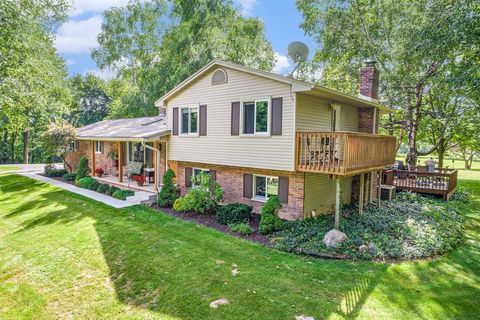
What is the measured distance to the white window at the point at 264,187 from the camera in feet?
35.7

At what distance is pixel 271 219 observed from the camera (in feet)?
31.1

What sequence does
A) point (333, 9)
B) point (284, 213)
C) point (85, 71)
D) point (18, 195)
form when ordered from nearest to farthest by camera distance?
point (284, 213), point (18, 195), point (333, 9), point (85, 71)

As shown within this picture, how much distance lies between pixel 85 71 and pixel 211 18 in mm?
34028

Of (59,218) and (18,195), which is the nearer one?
(59,218)

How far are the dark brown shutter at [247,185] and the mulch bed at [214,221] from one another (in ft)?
2.82

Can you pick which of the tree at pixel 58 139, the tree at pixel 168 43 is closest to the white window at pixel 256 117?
the tree at pixel 58 139

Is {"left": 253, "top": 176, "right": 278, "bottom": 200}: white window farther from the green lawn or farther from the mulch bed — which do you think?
the green lawn

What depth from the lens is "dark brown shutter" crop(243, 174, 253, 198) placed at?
1142cm

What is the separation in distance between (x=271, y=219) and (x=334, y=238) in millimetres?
2103

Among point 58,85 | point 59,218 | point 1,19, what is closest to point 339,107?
point 59,218

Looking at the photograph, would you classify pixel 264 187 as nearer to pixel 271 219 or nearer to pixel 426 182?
pixel 271 219

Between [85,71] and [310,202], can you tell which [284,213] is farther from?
[85,71]

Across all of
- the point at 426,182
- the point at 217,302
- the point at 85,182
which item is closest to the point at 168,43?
the point at 85,182

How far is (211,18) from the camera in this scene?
79.7ft
